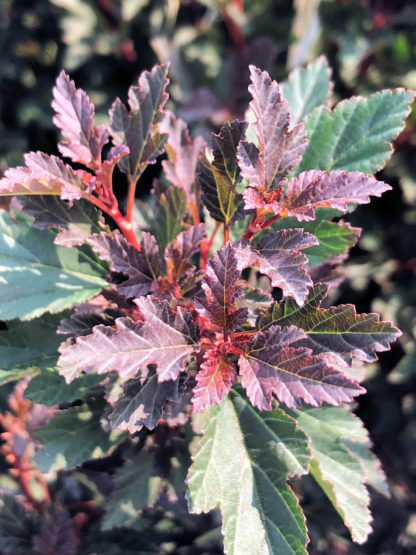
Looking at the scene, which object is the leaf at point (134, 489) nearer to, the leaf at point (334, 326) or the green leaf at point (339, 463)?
the green leaf at point (339, 463)

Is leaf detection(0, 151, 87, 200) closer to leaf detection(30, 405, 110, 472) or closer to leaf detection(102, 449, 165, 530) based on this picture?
leaf detection(30, 405, 110, 472)

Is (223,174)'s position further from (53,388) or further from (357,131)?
(53,388)

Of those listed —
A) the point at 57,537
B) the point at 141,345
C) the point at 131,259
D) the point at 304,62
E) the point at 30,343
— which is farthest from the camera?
the point at 304,62

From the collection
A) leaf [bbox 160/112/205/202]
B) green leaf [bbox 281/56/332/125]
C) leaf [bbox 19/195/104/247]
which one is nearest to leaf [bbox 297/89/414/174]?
green leaf [bbox 281/56/332/125]

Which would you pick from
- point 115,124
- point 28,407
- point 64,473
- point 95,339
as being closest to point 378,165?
point 115,124

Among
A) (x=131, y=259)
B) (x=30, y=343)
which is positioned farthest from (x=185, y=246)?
(x=30, y=343)

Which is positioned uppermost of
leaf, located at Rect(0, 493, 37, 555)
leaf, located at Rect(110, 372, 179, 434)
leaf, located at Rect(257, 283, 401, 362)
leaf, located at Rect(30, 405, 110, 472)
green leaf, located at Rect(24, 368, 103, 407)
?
leaf, located at Rect(257, 283, 401, 362)
